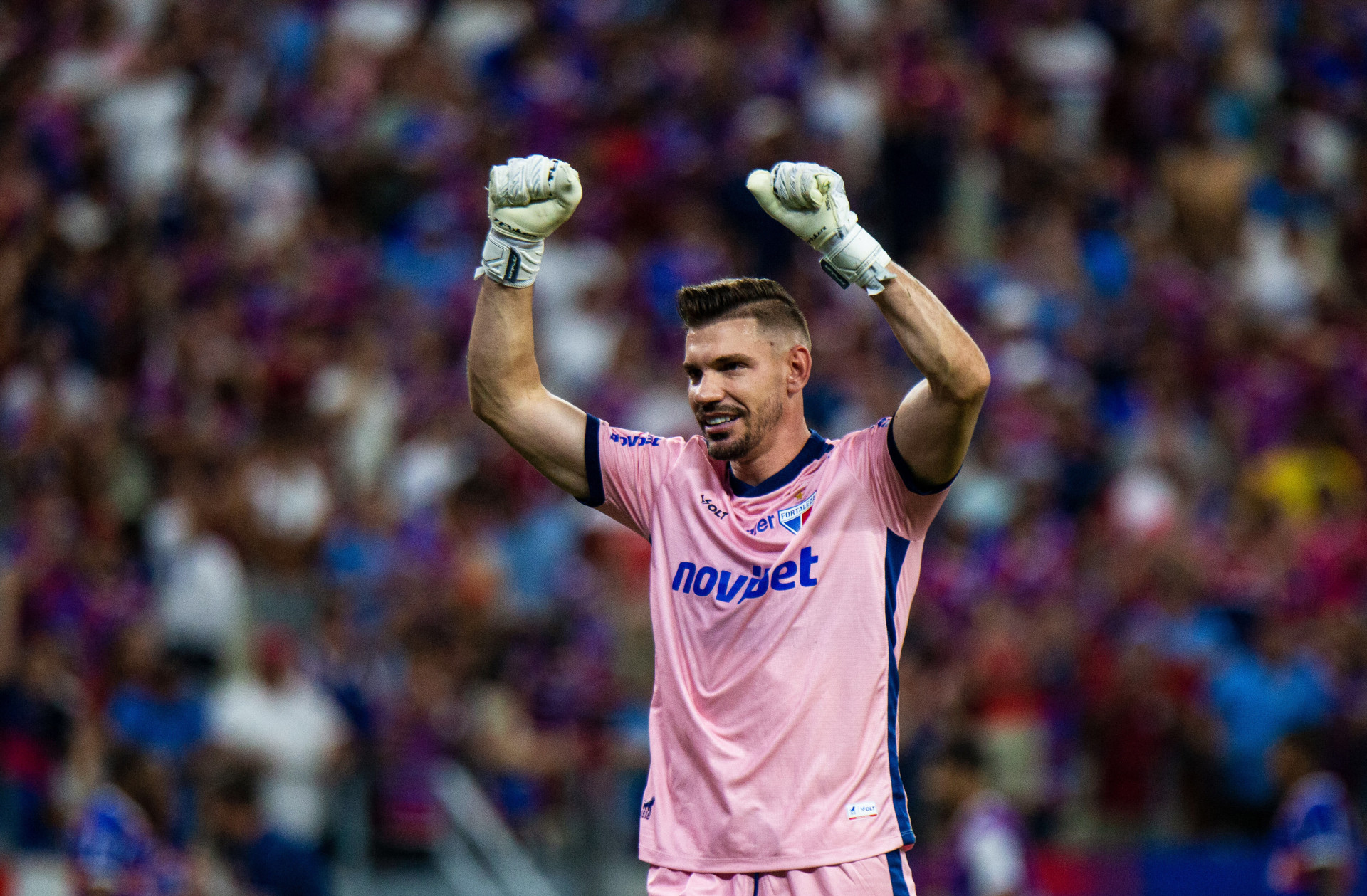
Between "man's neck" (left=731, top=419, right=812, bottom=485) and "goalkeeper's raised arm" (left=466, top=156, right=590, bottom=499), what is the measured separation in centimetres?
50

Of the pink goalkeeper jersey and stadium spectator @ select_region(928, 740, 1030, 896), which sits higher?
stadium spectator @ select_region(928, 740, 1030, 896)

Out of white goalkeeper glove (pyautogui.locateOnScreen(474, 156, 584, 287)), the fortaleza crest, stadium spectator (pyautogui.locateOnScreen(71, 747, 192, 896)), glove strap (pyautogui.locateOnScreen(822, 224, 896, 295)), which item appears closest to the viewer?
glove strap (pyautogui.locateOnScreen(822, 224, 896, 295))

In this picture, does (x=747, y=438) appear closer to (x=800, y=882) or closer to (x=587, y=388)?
(x=800, y=882)

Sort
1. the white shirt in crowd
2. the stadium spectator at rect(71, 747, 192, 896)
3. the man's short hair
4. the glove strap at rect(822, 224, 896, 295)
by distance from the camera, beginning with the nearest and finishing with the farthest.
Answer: the glove strap at rect(822, 224, 896, 295), the man's short hair, the stadium spectator at rect(71, 747, 192, 896), the white shirt in crowd

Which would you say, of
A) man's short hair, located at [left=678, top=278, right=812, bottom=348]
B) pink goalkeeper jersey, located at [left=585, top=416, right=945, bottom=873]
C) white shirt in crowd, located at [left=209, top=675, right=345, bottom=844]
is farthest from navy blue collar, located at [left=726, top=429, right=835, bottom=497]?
white shirt in crowd, located at [left=209, top=675, right=345, bottom=844]

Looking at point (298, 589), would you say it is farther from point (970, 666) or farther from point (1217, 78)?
point (1217, 78)

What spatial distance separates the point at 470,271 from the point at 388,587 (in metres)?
3.80

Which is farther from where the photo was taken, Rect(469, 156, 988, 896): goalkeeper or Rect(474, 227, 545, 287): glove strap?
Rect(474, 227, 545, 287): glove strap

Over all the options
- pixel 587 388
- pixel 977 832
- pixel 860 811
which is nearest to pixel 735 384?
pixel 860 811

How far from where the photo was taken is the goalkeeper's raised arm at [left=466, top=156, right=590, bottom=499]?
224 inches

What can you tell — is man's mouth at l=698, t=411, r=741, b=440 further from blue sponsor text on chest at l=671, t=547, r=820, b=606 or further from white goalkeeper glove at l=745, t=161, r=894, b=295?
white goalkeeper glove at l=745, t=161, r=894, b=295

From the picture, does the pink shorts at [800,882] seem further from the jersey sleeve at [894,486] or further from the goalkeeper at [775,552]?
the jersey sleeve at [894,486]

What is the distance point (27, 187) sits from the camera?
14438mm

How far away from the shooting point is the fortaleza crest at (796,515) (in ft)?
17.7
